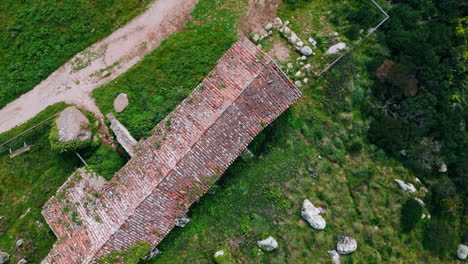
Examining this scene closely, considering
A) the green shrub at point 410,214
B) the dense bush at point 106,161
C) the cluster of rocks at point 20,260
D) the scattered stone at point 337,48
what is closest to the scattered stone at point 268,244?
the green shrub at point 410,214

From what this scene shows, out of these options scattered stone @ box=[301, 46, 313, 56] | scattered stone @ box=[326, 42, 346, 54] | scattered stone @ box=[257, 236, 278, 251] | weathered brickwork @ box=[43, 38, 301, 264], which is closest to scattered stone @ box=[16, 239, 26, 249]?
weathered brickwork @ box=[43, 38, 301, 264]

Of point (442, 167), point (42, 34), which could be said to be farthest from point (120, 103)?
point (442, 167)

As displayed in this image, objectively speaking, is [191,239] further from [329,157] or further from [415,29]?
[415,29]

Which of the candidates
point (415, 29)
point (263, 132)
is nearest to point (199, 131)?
point (263, 132)

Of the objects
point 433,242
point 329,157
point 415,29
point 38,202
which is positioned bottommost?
point 433,242

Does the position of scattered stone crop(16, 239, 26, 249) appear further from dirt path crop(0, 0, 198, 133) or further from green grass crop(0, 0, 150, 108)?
green grass crop(0, 0, 150, 108)

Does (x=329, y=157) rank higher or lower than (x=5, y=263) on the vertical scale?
lower

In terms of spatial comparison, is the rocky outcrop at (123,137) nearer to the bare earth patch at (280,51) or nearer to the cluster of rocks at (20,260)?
the cluster of rocks at (20,260)
